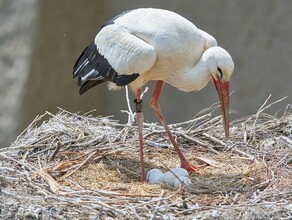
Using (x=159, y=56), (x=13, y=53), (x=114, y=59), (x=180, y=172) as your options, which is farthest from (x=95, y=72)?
(x=13, y=53)

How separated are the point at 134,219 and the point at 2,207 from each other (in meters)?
0.68

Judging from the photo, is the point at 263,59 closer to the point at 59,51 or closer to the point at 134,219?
the point at 59,51

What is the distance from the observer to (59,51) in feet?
30.6

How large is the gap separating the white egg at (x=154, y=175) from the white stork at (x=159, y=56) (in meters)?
0.05

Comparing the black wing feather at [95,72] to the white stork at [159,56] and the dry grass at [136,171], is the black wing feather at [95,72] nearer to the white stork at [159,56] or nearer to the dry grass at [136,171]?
the white stork at [159,56]

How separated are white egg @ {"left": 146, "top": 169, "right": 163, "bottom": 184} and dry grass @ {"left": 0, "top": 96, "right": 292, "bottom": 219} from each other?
9 centimetres

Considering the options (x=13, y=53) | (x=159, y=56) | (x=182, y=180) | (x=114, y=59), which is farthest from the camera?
(x=13, y=53)

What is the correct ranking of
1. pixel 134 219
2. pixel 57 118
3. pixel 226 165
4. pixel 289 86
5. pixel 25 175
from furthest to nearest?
→ pixel 289 86, pixel 57 118, pixel 226 165, pixel 25 175, pixel 134 219

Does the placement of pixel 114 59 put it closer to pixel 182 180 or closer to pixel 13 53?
pixel 182 180

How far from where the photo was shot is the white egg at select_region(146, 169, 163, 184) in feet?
19.4

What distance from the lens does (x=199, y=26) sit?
9.21 m

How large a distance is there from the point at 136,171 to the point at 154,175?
0.32 meters

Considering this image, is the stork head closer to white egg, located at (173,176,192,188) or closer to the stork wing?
the stork wing

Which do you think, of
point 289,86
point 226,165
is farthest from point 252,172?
point 289,86
